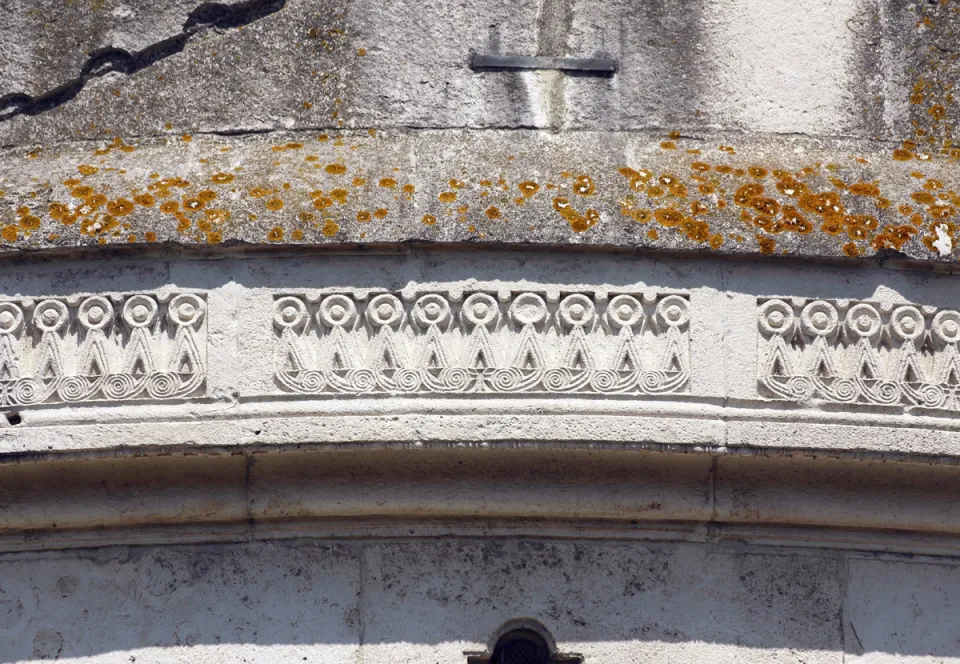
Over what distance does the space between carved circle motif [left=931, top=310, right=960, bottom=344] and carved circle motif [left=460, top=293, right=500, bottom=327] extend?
61.7 inches

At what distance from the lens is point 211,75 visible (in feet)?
26.0

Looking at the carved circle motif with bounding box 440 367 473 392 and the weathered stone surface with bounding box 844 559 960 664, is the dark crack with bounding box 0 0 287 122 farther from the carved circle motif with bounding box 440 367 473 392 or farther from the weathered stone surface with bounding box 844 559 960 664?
the weathered stone surface with bounding box 844 559 960 664

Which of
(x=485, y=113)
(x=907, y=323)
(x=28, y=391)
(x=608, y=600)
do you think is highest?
(x=485, y=113)

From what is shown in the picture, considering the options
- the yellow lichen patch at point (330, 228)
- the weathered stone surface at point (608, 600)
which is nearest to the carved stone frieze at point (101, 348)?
the yellow lichen patch at point (330, 228)

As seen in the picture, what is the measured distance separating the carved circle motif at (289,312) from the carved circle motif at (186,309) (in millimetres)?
269

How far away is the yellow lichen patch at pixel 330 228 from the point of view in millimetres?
7316

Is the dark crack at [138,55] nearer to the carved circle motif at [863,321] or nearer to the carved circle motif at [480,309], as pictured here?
the carved circle motif at [480,309]

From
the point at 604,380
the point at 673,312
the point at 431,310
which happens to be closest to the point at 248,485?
the point at 431,310

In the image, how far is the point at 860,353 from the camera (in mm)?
7293

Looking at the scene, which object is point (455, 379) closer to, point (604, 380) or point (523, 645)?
point (604, 380)

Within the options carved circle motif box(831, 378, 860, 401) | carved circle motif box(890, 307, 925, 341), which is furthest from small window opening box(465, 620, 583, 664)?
carved circle motif box(890, 307, 925, 341)

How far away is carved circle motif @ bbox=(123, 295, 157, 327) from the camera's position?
24.0ft

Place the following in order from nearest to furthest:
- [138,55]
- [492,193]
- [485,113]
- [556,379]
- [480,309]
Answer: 1. [556,379]
2. [480,309]
3. [492,193]
4. [485,113]
5. [138,55]

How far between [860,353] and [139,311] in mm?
2558
